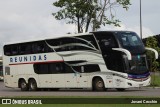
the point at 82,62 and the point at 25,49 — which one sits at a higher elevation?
the point at 25,49

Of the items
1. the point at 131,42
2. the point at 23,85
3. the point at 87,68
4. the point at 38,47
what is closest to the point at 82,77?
the point at 87,68

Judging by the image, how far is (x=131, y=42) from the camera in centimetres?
3112

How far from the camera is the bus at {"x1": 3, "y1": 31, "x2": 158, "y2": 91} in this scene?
30547mm

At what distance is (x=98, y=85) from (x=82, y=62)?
1.89 m

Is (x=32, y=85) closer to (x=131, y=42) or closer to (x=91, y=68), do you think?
(x=91, y=68)

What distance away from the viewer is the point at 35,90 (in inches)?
1447

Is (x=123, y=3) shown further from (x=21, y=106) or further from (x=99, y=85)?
(x=21, y=106)

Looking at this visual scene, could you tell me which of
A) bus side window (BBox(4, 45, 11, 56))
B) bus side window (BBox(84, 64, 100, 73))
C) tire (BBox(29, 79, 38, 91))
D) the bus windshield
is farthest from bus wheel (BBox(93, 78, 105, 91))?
bus side window (BBox(4, 45, 11, 56))

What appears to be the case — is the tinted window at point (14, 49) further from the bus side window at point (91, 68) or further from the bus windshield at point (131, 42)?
the bus windshield at point (131, 42)

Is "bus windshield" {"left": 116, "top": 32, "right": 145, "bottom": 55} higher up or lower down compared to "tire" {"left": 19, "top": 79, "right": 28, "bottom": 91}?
higher up

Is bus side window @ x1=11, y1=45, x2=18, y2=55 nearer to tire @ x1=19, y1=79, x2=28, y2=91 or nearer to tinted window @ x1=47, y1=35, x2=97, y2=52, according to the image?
tire @ x1=19, y1=79, x2=28, y2=91

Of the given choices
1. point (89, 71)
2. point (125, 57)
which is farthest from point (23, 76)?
point (125, 57)

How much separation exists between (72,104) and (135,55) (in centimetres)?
1523

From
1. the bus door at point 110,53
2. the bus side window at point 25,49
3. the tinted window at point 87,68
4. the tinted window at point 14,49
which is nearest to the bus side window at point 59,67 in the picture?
the tinted window at point 87,68
